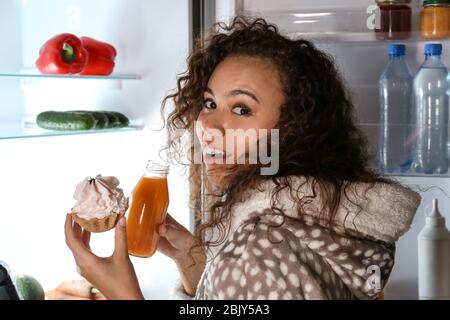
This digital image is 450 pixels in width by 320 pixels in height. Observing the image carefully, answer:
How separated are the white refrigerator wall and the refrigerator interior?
5.4 inches

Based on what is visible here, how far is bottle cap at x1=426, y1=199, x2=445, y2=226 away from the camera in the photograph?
1.13 m

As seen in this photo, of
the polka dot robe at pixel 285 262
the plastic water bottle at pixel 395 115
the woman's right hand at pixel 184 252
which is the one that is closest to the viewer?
the polka dot robe at pixel 285 262

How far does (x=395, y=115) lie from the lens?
3.91 feet

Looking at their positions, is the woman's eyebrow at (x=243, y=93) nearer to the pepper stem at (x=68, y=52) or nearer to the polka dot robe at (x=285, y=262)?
the polka dot robe at (x=285, y=262)

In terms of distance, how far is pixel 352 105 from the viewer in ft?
3.71

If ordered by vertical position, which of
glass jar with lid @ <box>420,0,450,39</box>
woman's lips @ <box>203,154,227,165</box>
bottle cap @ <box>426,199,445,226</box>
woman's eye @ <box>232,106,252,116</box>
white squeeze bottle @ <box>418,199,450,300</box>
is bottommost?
white squeeze bottle @ <box>418,199,450,300</box>

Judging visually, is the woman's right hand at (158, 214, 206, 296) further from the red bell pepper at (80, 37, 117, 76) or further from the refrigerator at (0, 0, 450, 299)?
the red bell pepper at (80, 37, 117, 76)

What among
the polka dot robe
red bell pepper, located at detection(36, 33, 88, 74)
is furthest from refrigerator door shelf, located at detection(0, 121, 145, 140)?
the polka dot robe

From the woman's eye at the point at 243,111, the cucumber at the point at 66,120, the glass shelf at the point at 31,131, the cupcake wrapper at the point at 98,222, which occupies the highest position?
the woman's eye at the point at 243,111

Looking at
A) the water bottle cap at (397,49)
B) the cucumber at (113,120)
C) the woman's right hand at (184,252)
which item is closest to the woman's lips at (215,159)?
the woman's right hand at (184,252)

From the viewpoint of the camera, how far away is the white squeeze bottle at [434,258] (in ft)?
3.60

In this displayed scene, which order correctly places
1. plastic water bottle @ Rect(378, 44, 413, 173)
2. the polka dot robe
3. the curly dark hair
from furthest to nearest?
1. plastic water bottle @ Rect(378, 44, 413, 173)
2. the curly dark hair
3. the polka dot robe
